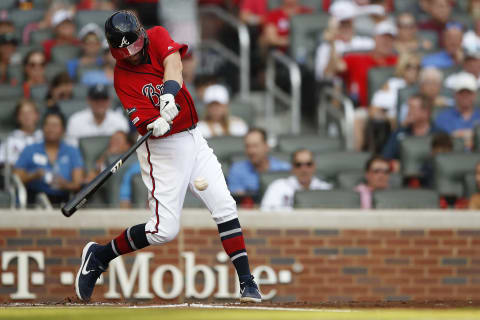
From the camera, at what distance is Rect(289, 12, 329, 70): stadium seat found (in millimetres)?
12078

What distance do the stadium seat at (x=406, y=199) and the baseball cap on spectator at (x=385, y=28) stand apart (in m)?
3.22

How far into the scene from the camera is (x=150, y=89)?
6.34 meters

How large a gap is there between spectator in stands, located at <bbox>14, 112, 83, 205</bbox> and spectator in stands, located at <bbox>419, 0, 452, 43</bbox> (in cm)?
566

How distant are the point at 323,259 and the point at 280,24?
4664 mm

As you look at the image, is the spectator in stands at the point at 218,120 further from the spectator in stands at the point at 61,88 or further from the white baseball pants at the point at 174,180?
the white baseball pants at the point at 174,180

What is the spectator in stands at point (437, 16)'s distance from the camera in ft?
43.0

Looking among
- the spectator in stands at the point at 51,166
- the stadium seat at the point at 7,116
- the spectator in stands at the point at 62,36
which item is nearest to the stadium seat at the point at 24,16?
the spectator in stands at the point at 62,36

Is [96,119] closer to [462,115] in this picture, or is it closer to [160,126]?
[462,115]

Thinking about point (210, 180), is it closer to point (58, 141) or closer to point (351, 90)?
point (58, 141)

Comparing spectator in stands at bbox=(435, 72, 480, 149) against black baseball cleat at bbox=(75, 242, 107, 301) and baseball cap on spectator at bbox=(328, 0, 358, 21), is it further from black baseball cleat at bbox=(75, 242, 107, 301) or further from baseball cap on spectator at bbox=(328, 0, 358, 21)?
black baseball cleat at bbox=(75, 242, 107, 301)

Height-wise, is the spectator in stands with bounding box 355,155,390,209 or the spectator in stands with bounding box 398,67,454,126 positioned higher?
the spectator in stands with bounding box 398,67,454,126

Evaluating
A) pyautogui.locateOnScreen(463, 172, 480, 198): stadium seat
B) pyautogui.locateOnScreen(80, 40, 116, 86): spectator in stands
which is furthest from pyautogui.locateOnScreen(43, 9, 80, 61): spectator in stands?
pyautogui.locateOnScreen(463, 172, 480, 198): stadium seat

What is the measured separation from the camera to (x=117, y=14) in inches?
244

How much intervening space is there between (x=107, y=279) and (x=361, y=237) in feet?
6.99
